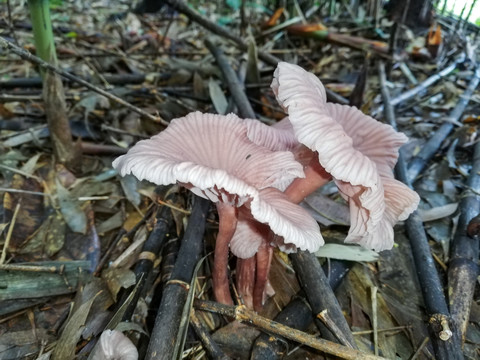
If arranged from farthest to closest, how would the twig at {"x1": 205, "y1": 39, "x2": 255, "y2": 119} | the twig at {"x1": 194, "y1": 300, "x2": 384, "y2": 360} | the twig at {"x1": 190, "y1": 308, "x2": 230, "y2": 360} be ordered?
the twig at {"x1": 205, "y1": 39, "x2": 255, "y2": 119}, the twig at {"x1": 190, "y1": 308, "x2": 230, "y2": 360}, the twig at {"x1": 194, "y1": 300, "x2": 384, "y2": 360}

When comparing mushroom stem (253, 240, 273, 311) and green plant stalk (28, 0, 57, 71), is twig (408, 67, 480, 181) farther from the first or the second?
green plant stalk (28, 0, 57, 71)

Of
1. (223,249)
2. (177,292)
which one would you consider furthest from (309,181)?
(177,292)

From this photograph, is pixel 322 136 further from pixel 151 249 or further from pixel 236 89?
pixel 236 89

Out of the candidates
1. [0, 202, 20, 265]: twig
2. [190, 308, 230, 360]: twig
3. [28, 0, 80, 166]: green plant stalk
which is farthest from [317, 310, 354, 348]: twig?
[28, 0, 80, 166]: green plant stalk

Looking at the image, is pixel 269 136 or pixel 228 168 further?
pixel 269 136

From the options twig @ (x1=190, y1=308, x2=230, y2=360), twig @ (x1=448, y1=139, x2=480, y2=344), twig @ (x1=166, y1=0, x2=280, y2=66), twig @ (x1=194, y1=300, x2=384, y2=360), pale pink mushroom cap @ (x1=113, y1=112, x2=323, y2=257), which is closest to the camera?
pale pink mushroom cap @ (x1=113, y1=112, x2=323, y2=257)

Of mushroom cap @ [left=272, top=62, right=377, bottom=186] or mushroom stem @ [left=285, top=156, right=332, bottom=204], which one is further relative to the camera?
mushroom stem @ [left=285, top=156, right=332, bottom=204]

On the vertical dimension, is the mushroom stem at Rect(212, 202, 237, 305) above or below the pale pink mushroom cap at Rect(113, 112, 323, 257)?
below
